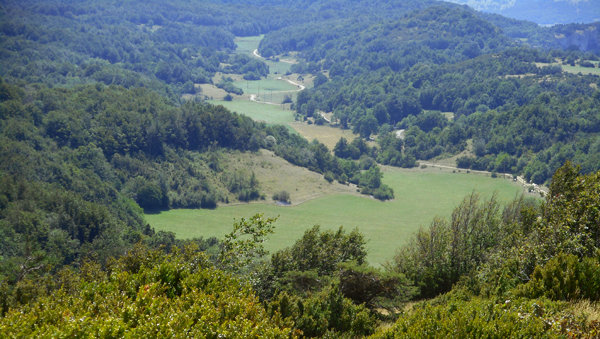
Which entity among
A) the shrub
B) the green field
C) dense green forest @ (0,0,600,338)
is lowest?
the green field

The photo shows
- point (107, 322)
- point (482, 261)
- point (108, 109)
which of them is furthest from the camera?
point (108, 109)

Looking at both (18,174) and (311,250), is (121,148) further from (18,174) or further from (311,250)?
(311,250)

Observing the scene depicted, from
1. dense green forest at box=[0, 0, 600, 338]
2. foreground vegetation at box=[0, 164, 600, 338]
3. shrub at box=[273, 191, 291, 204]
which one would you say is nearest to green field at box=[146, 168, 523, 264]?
shrub at box=[273, 191, 291, 204]

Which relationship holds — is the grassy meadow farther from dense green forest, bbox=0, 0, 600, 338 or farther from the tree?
the tree

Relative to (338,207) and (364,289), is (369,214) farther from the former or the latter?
(364,289)

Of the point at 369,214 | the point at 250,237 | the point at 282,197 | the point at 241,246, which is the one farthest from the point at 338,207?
the point at 241,246

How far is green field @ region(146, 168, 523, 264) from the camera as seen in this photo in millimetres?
92375

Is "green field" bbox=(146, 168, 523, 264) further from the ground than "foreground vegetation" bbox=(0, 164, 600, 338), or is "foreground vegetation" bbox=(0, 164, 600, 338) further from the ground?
"foreground vegetation" bbox=(0, 164, 600, 338)

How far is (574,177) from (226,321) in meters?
21.3

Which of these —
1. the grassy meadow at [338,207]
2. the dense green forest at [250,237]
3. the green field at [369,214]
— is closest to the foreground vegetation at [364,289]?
the dense green forest at [250,237]

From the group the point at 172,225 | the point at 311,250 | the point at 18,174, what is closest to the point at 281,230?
the point at 172,225

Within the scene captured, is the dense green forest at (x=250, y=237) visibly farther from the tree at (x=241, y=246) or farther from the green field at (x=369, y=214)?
the green field at (x=369, y=214)

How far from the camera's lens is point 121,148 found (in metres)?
119

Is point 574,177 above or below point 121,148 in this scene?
above
